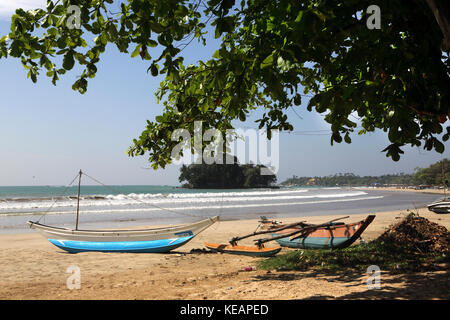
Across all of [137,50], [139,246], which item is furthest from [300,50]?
[139,246]

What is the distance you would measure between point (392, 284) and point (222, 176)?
117m

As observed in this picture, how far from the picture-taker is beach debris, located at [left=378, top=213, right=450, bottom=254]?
330 inches

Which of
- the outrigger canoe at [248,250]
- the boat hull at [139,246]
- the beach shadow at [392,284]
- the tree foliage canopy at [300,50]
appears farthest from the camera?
the boat hull at [139,246]

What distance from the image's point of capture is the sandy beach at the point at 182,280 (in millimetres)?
5582

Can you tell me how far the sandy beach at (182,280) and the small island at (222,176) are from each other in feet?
357

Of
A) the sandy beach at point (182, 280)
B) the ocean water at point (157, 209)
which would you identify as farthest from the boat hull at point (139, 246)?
the ocean water at point (157, 209)

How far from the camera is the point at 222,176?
122m

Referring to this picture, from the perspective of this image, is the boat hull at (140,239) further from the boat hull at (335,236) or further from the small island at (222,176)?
the small island at (222,176)

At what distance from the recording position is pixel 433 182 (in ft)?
409

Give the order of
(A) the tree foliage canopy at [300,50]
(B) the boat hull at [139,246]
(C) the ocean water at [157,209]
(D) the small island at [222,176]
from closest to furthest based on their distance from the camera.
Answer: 1. (A) the tree foliage canopy at [300,50]
2. (B) the boat hull at [139,246]
3. (C) the ocean water at [157,209]
4. (D) the small island at [222,176]

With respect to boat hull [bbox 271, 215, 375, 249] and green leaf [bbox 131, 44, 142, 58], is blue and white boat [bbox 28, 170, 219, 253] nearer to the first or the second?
boat hull [bbox 271, 215, 375, 249]

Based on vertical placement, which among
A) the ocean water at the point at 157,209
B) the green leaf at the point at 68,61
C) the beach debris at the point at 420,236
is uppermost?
the green leaf at the point at 68,61

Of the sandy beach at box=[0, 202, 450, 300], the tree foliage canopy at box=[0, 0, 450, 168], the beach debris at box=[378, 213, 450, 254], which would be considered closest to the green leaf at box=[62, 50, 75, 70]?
the tree foliage canopy at box=[0, 0, 450, 168]
